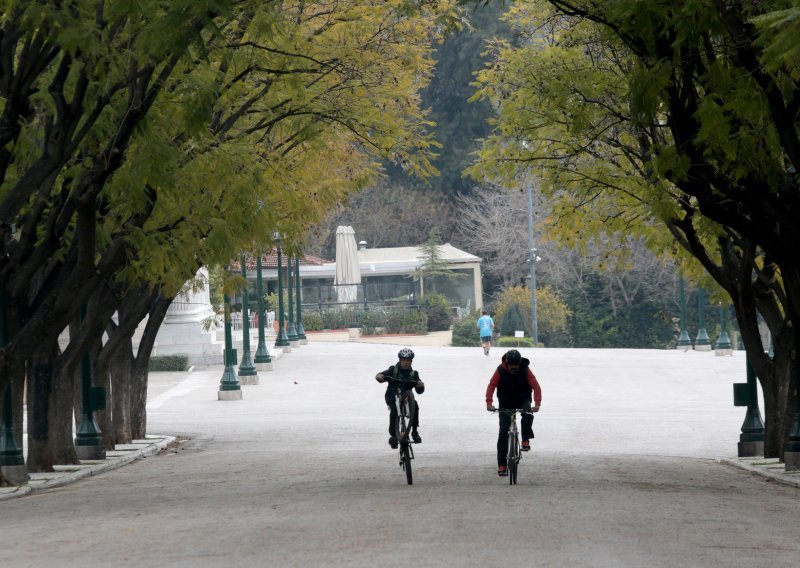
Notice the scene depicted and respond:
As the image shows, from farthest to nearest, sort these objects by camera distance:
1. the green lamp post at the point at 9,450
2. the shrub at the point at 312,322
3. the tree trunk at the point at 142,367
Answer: the shrub at the point at 312,322 → the tree trunk at the point at 142,367 → the green lamp post at the point at 9,450

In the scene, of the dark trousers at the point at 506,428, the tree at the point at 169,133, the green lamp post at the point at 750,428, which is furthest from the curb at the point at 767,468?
the tree at the point at 169,133

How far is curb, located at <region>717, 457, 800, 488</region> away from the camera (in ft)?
57.4

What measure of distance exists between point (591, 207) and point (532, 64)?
435cm

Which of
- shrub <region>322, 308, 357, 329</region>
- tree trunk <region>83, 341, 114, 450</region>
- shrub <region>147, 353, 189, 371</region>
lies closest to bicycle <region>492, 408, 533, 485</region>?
tree trunk <region>83, 341, 114, 450</region>

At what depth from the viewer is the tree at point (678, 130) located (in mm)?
13461

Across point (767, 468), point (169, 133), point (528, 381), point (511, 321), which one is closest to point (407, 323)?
point (511, 321)

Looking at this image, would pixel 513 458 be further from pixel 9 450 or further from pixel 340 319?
pixel 340 319

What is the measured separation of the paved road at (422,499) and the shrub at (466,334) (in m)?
29.0

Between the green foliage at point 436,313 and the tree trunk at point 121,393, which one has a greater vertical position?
the green foliage at point 436,313

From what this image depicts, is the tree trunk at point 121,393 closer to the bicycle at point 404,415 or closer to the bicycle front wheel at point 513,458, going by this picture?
the bicycle at point 404,415

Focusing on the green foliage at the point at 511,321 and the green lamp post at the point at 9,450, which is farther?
the green foliage at the point at 511,321

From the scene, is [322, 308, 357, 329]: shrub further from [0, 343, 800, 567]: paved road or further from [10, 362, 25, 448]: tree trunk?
[10, 362, 25, 448]: tree trunk

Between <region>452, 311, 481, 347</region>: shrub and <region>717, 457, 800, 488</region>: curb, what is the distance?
139 ft

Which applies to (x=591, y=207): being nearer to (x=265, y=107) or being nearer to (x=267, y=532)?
(x=265, y=107)
